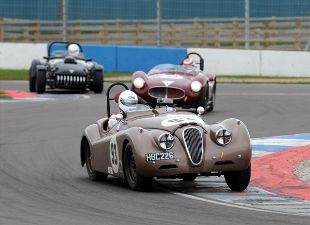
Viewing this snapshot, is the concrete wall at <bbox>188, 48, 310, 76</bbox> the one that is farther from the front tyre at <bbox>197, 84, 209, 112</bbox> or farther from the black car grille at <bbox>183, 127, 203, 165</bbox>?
the black car grille at <bbox>183, 127, 203, 165</bbox>

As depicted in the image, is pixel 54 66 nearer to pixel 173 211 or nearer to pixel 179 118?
pixel 179 118

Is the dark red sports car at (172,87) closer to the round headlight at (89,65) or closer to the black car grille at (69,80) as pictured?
the black car grille at (69,80)

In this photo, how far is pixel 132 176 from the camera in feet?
37.2

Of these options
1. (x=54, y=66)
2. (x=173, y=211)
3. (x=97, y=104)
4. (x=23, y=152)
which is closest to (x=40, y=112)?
(x=97, y=104)

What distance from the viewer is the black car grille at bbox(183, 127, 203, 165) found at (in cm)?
1092

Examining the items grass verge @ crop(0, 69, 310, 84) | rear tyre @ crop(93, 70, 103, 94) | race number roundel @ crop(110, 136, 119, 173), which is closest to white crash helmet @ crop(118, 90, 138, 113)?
race number roundel @ crop(110, 136, 119, 173)

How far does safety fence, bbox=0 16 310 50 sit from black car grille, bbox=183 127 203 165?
19.7m

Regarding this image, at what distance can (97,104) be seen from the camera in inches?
919

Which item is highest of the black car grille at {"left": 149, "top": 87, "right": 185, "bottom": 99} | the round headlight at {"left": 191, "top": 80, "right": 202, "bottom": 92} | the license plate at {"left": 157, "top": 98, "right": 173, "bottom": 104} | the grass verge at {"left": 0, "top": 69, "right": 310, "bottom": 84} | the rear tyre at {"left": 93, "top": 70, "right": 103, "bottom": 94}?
the round headlight at {"left": 191, "top": 80, "right": 202, "bottom": 92}

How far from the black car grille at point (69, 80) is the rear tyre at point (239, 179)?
49.0 feet

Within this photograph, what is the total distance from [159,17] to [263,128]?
14237 mm

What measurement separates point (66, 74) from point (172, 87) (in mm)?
6218

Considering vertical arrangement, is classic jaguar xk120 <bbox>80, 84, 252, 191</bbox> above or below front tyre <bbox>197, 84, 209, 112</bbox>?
above

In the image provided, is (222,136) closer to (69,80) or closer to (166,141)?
(166,141)
